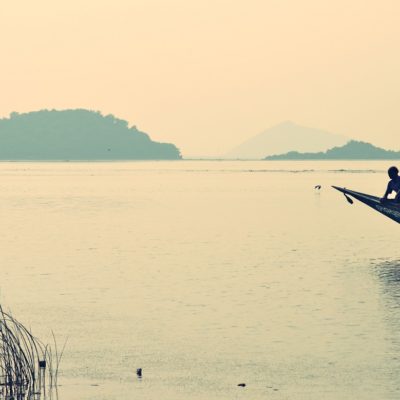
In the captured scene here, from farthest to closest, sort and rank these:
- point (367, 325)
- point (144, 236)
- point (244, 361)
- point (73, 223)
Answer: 1. point (73, 223)
2. point (144, 236)
3. point (367, 325)
4. point (244, 361)

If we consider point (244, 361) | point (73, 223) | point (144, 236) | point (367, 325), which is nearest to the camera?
point (244, 361)

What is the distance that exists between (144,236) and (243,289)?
15754mm

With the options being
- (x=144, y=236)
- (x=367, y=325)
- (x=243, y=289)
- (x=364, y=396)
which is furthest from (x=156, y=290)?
(x=144, y=236)

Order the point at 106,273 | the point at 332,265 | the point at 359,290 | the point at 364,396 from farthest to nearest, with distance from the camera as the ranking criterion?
1. the point at 332,265
2. the point at 106,273
3. the point at 359,290
4. the point at 364,396

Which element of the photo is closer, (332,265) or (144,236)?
(332,265)

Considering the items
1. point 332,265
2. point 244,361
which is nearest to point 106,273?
point 332,265

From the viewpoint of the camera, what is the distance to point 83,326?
55.3 feet

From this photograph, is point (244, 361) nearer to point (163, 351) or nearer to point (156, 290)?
point (163, 351)

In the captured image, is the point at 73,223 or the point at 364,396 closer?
the point at 364,396

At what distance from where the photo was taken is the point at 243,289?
2147 centimetres

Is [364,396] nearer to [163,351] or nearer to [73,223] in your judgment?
[163,351]

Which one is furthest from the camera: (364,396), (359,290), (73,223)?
(73,223)

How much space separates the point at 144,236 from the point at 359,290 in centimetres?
1665

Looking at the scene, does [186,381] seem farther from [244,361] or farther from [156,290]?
[156,290]
